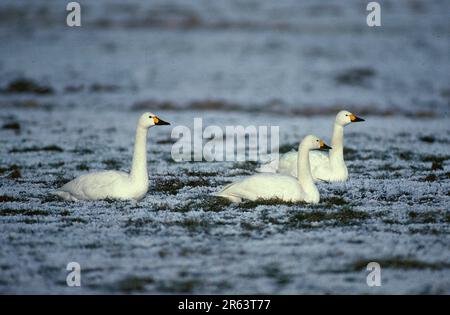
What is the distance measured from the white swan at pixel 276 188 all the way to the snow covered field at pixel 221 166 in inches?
8.3

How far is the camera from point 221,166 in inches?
774

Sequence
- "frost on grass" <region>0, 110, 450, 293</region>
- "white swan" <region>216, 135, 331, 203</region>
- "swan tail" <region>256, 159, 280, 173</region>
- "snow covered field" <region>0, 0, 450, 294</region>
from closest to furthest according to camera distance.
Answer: "frost on grass" <region>0, 110, 450, 293</region> < "snow covered field" <region>0, 0, 450, 294</region> < "white swan" <region>216, 135, 331, 203</region> < "swan tail" <region>256, 159, 280, 173</region>

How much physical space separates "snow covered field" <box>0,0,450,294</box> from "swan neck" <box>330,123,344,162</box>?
74cm

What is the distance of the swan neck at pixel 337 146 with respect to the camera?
17344 millimetres

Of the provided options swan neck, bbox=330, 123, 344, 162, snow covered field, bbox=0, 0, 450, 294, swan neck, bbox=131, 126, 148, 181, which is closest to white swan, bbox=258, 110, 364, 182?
swan neck, bbox=330, 123, 344, 162

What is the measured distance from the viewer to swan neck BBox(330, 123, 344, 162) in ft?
56.9

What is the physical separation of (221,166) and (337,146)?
3119 mm
